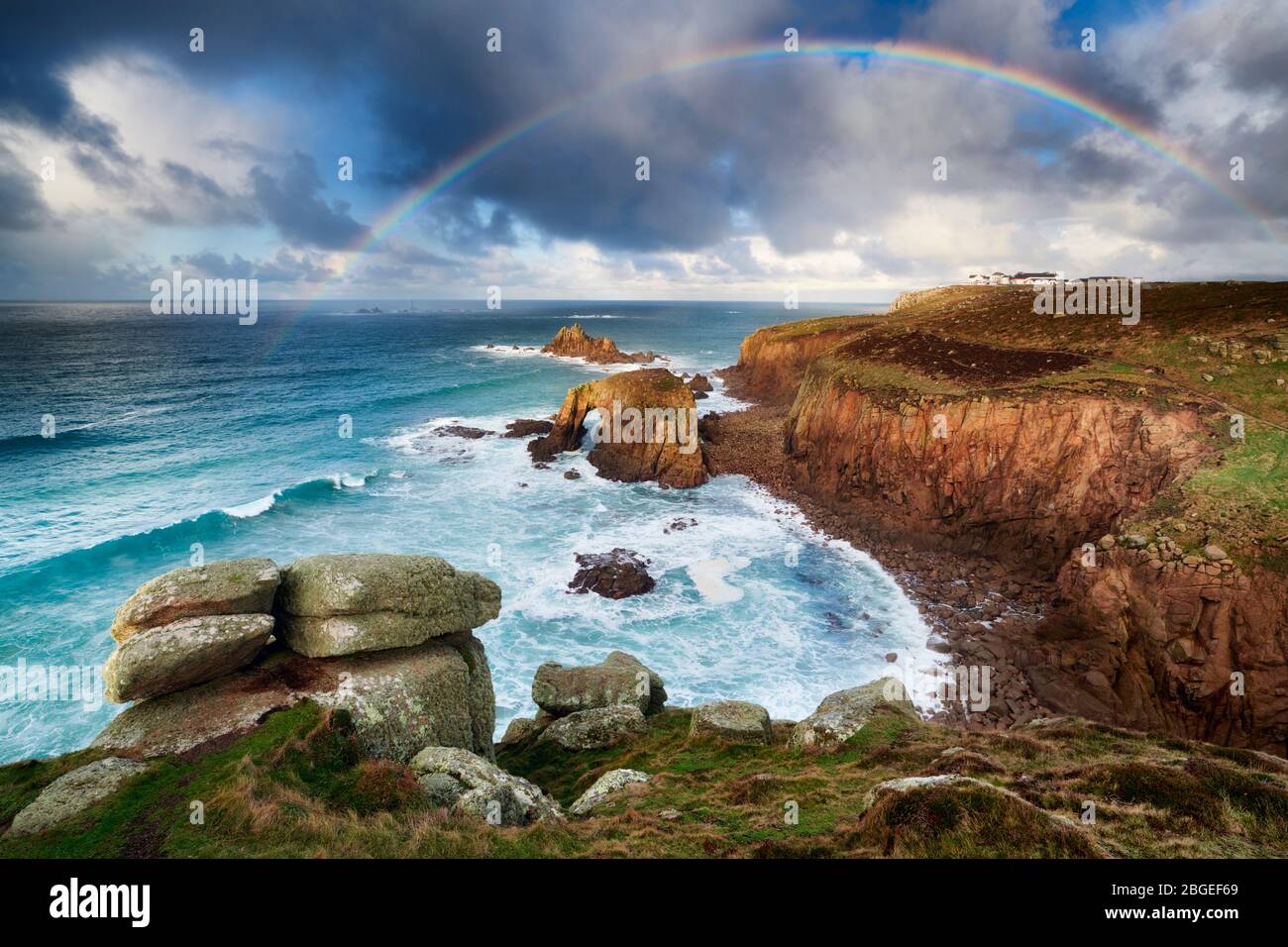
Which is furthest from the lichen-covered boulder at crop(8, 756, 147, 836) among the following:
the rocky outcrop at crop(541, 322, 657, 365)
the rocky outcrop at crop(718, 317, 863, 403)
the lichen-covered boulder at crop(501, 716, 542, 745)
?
the rocky outcrop at crop(541, 322, 657, 365)

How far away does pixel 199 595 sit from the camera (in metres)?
13.6

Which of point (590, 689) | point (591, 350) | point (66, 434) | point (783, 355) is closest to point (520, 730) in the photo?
point (590, 689)

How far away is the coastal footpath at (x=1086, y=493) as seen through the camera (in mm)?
19281

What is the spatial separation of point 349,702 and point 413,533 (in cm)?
2548

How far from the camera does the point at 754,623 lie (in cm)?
2812

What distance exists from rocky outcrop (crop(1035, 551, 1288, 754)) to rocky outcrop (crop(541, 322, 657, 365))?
95342mm

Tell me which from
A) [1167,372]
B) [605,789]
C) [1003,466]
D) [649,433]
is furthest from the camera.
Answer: [649,433]

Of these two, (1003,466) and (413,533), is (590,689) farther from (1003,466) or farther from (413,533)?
(1003,466)

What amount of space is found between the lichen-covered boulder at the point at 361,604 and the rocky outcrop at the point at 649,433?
3201cm
